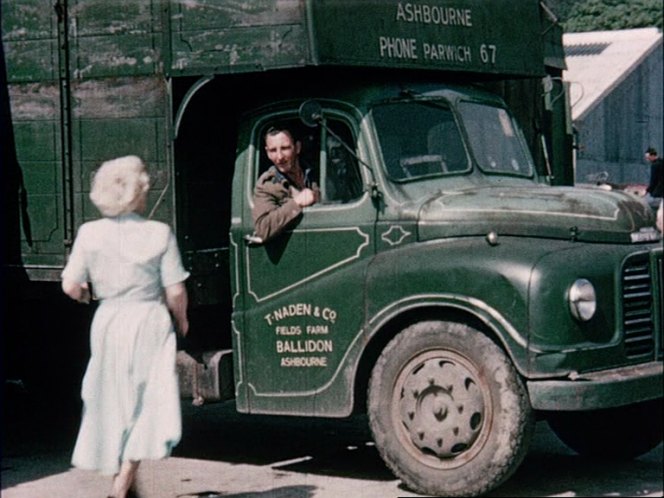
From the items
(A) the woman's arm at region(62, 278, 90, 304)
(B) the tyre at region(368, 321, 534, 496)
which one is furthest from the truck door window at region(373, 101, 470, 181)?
(A) the woman's arm at region(62, 278, 90, 304)

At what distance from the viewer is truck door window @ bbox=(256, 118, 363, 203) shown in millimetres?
8664

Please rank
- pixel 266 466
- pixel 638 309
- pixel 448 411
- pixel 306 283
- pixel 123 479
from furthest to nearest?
pixel 266 466 → pixel 306 283 → pixel 638 309 → pixel 448 411 → pixel 123 479

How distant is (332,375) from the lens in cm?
849

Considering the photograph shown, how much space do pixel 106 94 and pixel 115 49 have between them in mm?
278

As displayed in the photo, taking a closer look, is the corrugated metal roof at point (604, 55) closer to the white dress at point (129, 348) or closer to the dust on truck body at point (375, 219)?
the dust on truck body at point (375, 219)

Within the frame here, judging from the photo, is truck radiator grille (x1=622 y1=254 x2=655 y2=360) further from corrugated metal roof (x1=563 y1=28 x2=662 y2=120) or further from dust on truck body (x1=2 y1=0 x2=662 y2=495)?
corrugated metal roof (x1=563 y1=28 x2=662 y2=120)

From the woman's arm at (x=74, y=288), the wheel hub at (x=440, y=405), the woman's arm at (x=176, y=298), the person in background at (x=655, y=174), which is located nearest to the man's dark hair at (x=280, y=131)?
the wheel hub at (x=440, y=405)

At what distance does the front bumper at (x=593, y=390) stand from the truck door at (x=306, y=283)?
1193 millimetres

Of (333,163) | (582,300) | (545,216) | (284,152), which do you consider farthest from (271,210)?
(582,300)

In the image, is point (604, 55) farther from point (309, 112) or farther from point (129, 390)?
point (129, 390)

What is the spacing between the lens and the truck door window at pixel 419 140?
28.6 feet

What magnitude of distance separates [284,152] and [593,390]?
2.35m

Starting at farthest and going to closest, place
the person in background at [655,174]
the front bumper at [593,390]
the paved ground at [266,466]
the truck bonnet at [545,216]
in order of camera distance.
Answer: the person in background at [655,174] < the paved ground at [266,466] < the truck bonnet at [545,216] < the front bumper at [593,390]

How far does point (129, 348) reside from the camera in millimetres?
7289
